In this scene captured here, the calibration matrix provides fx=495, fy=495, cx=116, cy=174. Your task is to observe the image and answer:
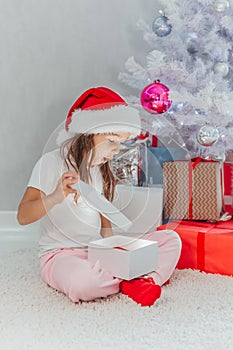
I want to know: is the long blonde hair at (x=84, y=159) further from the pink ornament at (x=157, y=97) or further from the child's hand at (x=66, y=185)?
the pink ornament at (x=157, y=97)

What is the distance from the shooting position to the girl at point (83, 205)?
0.90 metres

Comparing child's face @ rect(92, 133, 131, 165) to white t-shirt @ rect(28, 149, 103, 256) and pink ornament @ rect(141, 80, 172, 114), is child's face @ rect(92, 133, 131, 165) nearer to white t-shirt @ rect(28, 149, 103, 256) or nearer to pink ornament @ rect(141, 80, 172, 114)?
white t-shirt @ rect(28, 149, 103, 256)

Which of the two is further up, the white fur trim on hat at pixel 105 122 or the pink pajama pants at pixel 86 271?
the white fur trim on hat at pixel 105 122

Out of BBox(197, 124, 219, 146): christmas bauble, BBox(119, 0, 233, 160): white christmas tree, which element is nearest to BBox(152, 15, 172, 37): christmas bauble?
BBox(119, 0, 233, 160): white christmas tree

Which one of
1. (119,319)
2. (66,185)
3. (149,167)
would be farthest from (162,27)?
(119,319)

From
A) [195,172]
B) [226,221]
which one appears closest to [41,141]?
[195,172]

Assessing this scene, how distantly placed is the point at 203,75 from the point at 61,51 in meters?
0.50

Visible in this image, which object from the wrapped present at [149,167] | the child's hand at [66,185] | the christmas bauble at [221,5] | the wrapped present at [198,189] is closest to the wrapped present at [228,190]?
the wrapped present at [198,189]

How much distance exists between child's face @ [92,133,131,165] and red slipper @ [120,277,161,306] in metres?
0.30

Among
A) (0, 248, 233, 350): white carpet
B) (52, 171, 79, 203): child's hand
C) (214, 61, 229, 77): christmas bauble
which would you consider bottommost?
(0, 248, 233, 350): white carpet

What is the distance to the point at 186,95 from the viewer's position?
4.69 feet

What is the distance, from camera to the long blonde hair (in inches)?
35.5

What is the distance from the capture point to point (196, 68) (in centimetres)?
147

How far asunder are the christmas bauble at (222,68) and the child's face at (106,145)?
2.12 feet
